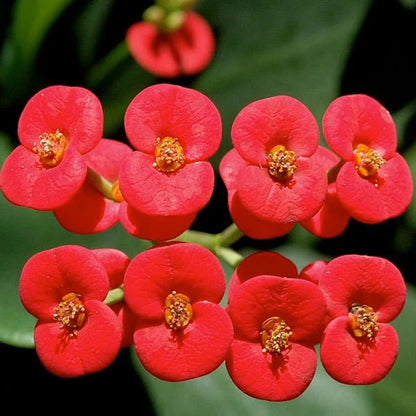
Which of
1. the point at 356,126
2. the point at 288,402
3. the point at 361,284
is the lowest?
the point at 288,402

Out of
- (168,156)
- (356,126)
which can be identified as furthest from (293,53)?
(168,156)

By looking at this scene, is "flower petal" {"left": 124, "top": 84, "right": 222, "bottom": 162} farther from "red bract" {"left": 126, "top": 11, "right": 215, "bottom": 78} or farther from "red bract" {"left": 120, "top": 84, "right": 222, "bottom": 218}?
"red bract" {"left": 126, "top": 11, "right": 215, "bottom": 78}

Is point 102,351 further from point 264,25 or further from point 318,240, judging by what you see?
point 264,25

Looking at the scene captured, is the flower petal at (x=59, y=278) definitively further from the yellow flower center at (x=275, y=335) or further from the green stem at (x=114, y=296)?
the yellow flower center at (x=275, y=335)

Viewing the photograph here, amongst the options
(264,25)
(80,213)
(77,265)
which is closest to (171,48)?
(264,25)

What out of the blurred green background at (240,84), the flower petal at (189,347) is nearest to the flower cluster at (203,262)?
the flower petal at (189,347)

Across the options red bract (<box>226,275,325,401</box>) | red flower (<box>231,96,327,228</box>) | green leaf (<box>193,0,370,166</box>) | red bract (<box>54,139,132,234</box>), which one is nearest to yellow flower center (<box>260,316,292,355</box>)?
red bract (<box>226,275,325,401</box>)

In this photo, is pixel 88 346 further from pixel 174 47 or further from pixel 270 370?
pixel 174 47
